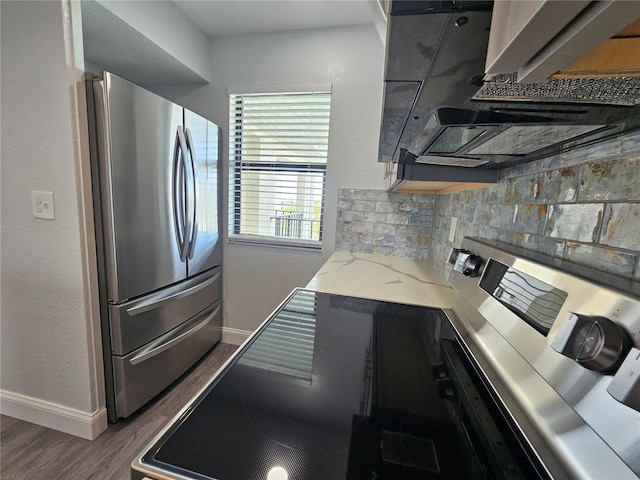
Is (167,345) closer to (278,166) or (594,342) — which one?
(278,166)

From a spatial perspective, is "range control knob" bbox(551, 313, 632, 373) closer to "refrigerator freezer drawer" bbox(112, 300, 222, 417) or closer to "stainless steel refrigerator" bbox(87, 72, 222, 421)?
"stainless steel refrigerator" bbox(87, 72, 222, 421)

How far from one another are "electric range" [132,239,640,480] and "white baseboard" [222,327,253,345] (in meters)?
1.78

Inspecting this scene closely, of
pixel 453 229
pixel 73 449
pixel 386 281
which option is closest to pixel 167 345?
pixel 73 449

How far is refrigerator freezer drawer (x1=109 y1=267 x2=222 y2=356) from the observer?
1.40m

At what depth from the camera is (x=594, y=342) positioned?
13.7 inches

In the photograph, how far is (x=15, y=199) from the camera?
133 centimetres

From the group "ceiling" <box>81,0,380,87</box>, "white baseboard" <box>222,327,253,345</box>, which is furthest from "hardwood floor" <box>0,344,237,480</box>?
"ceiling" <box>81,0,380,87</box>

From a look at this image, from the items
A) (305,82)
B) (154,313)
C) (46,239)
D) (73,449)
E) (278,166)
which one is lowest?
(73,449)

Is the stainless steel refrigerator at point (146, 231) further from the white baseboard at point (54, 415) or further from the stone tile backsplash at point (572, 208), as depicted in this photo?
the stone tile backsplash at point (572, 208)

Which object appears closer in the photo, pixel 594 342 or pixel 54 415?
pixel 594 342

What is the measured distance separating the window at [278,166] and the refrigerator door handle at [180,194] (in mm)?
590

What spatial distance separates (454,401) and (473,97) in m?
0.57

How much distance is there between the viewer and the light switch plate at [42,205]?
4.20ft

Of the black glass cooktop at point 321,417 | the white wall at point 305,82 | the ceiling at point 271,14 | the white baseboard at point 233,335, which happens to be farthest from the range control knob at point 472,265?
the white baseboard at point 233,335
